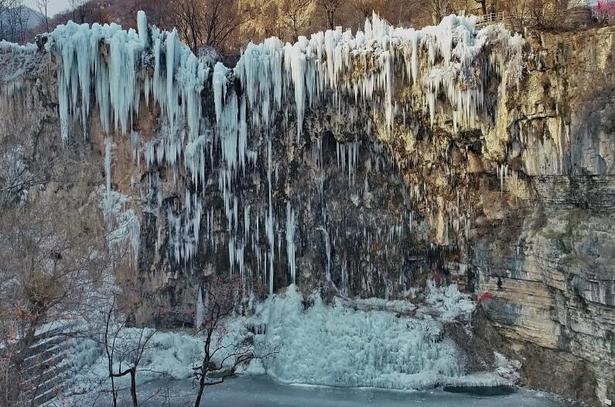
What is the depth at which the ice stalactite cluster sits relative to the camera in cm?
1642

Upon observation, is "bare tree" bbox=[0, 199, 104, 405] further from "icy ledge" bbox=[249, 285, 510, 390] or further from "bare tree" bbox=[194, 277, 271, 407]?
"icy ledge" bbox=[249, 285, 510, 390]

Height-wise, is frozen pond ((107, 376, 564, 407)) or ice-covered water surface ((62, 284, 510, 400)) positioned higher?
ice-covered water surface ((62, 284, 510, 400))

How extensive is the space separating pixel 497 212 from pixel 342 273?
5.31 metres

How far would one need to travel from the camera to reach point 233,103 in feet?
58.1

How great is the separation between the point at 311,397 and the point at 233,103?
940 centimetres

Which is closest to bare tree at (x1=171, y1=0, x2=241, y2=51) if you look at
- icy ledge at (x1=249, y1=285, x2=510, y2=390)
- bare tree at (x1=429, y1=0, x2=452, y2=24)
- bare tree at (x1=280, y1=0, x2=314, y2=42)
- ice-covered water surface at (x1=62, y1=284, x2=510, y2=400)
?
bare tree at (x1=280, y1=0, x2=314, y2=42)

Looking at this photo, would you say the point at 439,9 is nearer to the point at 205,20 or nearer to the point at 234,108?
the point at 234,108

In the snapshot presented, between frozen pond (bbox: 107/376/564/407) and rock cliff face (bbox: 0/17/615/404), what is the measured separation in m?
1.54

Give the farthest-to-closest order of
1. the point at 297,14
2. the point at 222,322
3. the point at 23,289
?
1. the point at 297,14
2. the point at 222,322
3. the point at 23,289

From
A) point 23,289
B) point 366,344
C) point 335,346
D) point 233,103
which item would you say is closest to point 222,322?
point 335,346

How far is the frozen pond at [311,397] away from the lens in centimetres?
1300

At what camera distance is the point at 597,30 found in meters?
12.8

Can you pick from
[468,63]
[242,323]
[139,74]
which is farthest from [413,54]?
[242,323]

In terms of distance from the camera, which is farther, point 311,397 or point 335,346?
point 335,346
